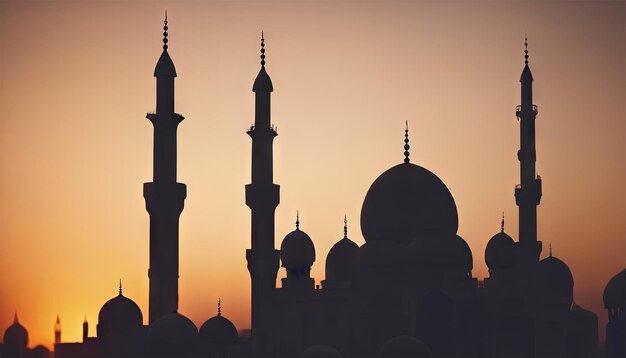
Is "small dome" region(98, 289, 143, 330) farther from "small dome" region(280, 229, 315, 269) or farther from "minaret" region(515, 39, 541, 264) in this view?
"minaret" region(515, 39, 541, 264)

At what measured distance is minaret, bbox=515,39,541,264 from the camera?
37969mm

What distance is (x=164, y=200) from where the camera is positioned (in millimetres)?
33656

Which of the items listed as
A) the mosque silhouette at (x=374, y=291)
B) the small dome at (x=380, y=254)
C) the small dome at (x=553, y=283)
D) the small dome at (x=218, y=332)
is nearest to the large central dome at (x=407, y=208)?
the mosque silhouette at (x=374, y=291)

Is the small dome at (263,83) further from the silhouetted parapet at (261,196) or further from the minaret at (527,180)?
the minaret at (527,180)

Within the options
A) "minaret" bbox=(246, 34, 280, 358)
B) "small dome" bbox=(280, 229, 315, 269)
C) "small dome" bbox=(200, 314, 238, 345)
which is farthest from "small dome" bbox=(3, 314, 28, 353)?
"small dome" bbox=(280, 229, 315, 269)

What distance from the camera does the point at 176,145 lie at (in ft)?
113

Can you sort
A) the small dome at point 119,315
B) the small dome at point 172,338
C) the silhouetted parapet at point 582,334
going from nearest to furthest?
the small dome at point 172,338, the small dome at point 119,315, the silhouetted parapet at point 582,334

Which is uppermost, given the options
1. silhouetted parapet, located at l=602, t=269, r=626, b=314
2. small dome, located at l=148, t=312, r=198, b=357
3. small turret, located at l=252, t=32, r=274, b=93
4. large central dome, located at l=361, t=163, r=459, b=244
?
small turret, located at l=252, t=32, r=274, b=93

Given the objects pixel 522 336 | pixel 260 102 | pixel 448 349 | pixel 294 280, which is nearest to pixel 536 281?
pixel 522 336

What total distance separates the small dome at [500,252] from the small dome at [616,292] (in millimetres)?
3122

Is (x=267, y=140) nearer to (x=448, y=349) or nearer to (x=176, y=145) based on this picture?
(x=176, y=145)

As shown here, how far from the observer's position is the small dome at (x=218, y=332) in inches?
1298

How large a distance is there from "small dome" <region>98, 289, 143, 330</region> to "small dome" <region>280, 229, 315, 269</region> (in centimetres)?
531

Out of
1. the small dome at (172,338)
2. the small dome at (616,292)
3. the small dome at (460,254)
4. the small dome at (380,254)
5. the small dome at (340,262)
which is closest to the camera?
the small dome at (172,338)
